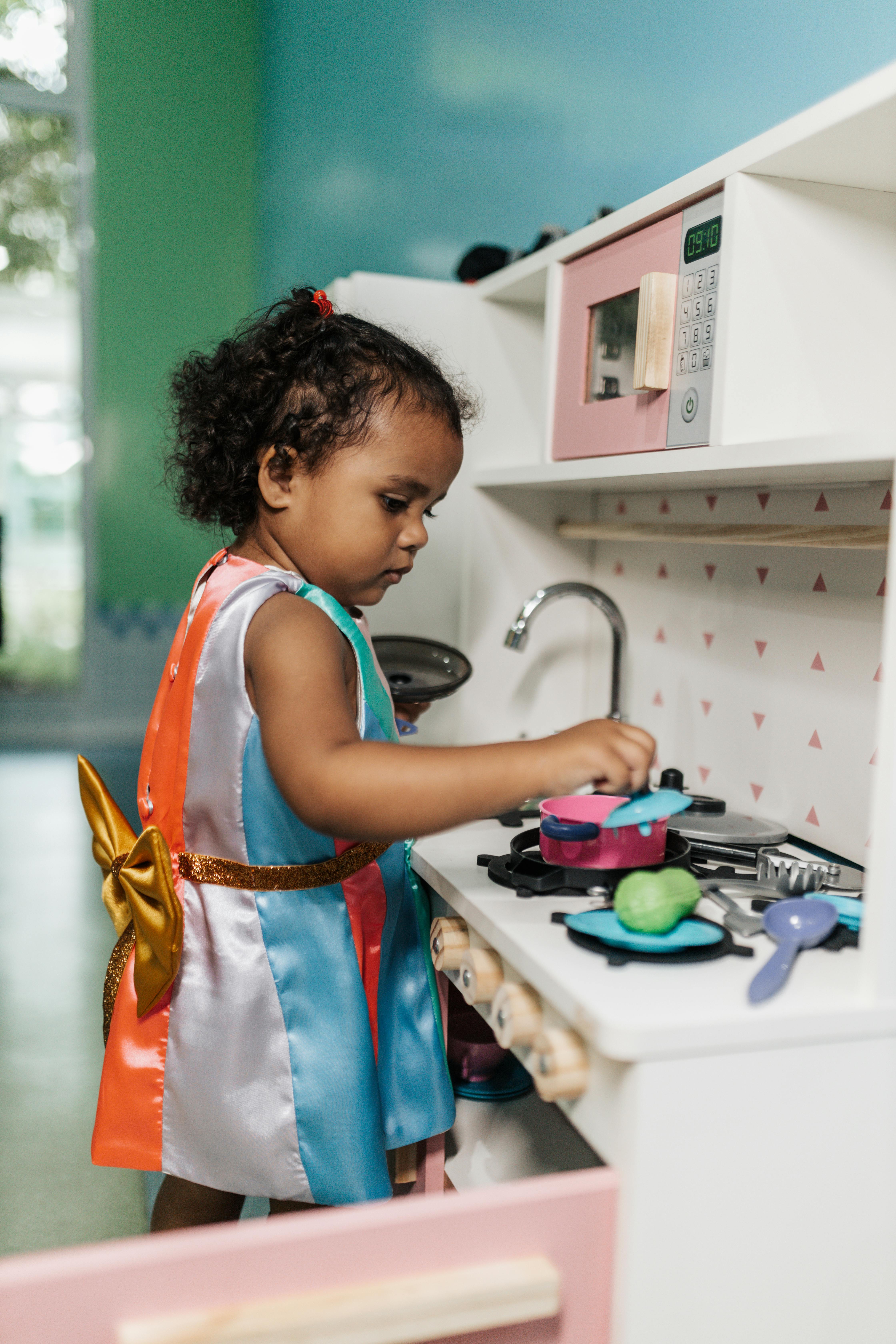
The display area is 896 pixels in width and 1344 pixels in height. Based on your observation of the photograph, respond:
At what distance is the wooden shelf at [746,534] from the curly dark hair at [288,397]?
32cm

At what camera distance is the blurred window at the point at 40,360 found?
163 inches

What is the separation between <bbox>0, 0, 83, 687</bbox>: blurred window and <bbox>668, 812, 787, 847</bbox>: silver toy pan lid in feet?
12.1

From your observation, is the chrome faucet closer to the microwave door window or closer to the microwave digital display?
the microwave door window

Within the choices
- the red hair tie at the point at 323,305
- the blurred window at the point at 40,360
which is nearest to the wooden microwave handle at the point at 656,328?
the red hair tie at the point at 323,305

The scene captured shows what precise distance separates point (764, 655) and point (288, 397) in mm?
603

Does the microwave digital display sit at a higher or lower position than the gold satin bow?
higher

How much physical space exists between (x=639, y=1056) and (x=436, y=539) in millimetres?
1016

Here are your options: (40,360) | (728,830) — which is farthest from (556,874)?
(40,360)

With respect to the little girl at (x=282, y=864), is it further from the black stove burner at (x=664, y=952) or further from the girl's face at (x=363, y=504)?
the black stove burner at (x=664, y=952)

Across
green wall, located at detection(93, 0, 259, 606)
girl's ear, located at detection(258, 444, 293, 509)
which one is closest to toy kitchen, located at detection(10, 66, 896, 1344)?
girl's ear, located at detection(258, 444, 293, 509)

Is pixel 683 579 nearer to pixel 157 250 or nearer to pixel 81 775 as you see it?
pixel 81 775

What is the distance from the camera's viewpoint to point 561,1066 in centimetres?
72

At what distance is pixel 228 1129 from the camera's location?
0.89 m

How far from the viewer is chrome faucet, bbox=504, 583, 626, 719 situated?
131cm
